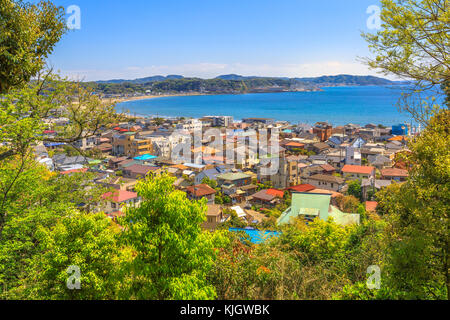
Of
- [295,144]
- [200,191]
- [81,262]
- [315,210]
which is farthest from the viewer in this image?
[295,144]

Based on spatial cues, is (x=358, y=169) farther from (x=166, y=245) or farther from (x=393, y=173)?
(x=166, y=245)

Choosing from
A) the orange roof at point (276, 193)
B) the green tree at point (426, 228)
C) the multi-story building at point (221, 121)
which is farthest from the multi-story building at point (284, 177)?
the multi-story building at point (221, 121)

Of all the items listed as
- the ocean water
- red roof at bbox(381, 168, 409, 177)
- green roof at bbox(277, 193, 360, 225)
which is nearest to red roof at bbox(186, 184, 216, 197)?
green roof at bbox(277, 193, 360, 225)

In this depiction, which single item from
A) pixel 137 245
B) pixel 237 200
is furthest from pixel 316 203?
pixel 137 245

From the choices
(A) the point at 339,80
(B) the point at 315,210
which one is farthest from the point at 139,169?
(A) the point at 339,80

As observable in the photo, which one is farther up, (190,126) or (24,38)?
(24,38)

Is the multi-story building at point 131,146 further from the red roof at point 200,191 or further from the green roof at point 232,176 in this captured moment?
the red roof at point 200,191

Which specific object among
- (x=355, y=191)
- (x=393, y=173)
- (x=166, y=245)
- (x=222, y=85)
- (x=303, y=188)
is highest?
(x=222, y=85)
